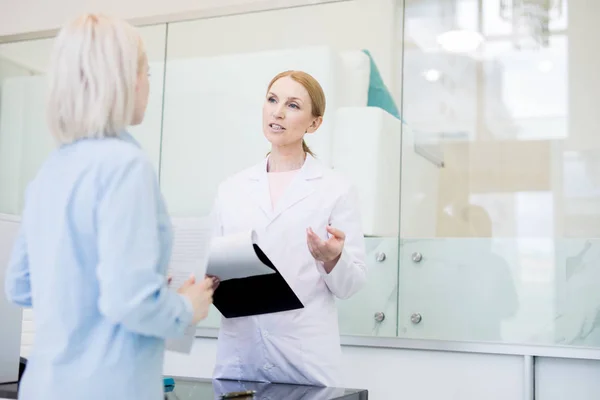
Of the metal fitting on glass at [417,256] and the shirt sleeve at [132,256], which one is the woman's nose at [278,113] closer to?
the metal fitting on glass at [417,256]

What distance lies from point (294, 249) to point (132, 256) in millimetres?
1047

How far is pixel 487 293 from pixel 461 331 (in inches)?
6.8

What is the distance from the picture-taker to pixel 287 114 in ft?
7.77

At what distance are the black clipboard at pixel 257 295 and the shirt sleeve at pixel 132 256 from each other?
0.52 m

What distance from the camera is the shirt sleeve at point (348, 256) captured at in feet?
6.86

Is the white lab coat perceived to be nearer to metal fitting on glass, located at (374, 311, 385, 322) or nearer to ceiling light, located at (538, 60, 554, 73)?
metal fitting on glass, located at (374, 311, 385, 322)

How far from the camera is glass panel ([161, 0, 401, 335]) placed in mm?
3166

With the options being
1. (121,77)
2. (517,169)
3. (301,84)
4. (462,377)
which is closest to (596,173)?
(517,169)

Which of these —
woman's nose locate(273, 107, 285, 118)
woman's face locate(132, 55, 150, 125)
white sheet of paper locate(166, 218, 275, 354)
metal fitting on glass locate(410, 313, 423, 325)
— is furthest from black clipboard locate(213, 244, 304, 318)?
metal fitting on glass locate(410, 313, 423, 325)

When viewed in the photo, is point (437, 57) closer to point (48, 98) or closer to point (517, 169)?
point (517, 169)

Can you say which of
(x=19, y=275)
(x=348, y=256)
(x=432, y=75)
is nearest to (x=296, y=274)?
(x=348, y=256)

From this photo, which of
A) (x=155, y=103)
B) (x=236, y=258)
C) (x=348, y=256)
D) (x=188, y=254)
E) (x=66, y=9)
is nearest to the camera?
(x=188, y=254)

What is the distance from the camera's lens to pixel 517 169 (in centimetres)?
300

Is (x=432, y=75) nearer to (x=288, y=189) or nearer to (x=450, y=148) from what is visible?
(x=450, y=148)
